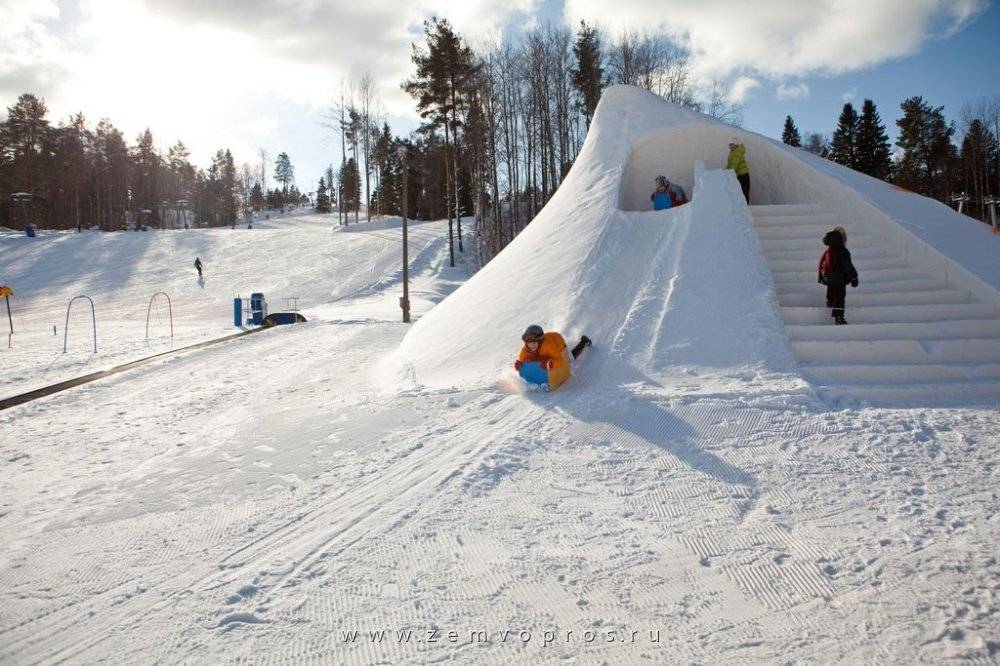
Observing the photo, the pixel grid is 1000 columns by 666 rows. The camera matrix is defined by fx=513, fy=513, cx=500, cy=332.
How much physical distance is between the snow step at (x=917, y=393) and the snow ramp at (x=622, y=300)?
1.44 ft

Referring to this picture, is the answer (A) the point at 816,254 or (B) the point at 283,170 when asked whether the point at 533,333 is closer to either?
(A) the point at 816,254

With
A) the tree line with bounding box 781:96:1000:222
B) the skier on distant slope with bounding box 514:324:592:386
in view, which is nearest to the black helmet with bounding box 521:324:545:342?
the skier on distant slope with bounding box 514:324:592:386

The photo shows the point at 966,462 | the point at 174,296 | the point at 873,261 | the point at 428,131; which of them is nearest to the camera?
the point at 966,462

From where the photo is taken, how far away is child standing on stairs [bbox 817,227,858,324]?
590cm

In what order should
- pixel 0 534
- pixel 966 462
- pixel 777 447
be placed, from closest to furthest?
pixel 0 534
pixel 966 462
pixel 777 447

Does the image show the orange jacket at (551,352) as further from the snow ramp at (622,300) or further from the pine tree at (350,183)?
the pine tree at (350,183)

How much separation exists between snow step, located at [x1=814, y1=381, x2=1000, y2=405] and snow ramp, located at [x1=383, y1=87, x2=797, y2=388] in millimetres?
440

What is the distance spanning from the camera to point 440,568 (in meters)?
2.79

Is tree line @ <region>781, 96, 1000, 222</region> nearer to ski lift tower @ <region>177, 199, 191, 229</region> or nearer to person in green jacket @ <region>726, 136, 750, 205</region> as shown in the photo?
person in green jacket @ <region>726, 136, 750, 205</region>

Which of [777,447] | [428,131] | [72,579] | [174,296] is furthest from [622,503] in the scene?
[428,131]

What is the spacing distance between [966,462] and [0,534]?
6643 mm

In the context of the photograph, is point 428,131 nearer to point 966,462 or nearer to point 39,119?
point 966,462

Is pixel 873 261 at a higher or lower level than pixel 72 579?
higher

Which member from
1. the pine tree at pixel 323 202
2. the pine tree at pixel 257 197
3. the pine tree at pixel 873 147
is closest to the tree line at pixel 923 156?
the pine tree at pixel 873 147
